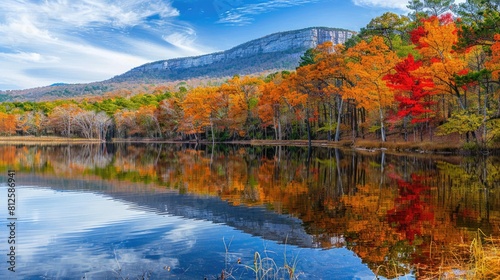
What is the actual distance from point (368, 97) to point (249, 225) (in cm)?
3477

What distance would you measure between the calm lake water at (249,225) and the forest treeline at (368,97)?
1135 cm

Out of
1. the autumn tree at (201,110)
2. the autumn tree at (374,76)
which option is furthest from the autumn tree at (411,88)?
the autumn tree at (201,110)

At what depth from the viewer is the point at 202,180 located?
2109cm

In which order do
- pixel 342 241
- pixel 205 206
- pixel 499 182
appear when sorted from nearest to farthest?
pixel 342 241, pixel 205 206, pixel 499 182

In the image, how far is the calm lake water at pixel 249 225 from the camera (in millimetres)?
7789

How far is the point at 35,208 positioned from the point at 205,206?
5.80 metres

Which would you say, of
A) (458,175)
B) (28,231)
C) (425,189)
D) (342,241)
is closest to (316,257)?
(342,241)

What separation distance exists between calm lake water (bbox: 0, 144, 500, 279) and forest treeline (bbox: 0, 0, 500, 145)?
11.4 m

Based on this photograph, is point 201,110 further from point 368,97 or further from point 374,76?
point 374,76

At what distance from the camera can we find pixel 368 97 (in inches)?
1693

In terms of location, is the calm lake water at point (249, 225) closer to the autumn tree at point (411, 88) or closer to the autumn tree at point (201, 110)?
the autumn tree at point (411, 88)

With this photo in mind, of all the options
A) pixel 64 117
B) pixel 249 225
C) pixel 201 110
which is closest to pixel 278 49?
pixel 64 117

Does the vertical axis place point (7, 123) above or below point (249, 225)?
above

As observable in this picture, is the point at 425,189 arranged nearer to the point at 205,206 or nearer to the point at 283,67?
the point at 205,206
